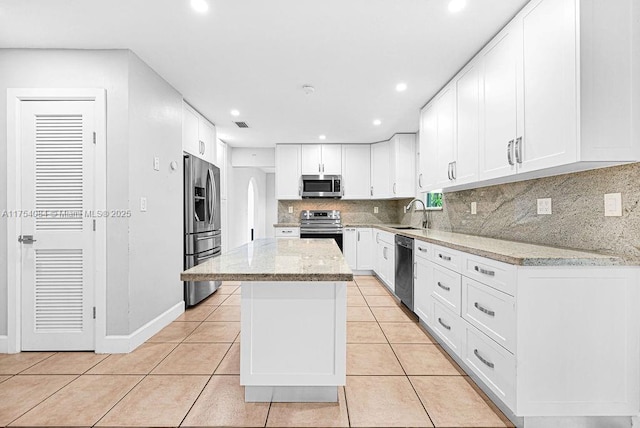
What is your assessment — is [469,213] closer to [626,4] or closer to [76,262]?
[626,4]

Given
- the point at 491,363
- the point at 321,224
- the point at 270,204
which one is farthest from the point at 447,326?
the point at 270,204

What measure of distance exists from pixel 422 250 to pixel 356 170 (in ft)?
9.96

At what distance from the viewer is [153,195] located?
9.86ft

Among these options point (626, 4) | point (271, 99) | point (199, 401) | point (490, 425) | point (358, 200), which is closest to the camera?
point (626, 4)

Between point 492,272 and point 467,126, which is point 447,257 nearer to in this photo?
point 492,272

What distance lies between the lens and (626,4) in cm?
160

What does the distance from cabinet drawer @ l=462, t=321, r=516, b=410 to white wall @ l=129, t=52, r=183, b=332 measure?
2525 mm

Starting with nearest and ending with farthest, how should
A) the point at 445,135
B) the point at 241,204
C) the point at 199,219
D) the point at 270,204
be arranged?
the point at 445,135, the point at 199,219, the point at 241,204, the point at 270,204

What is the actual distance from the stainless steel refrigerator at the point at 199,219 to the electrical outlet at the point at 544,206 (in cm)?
329

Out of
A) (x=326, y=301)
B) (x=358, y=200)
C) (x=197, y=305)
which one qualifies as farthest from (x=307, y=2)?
(x=358, y=200)

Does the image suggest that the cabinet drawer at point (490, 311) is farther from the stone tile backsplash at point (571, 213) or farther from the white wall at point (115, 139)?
the white wall at point (115, 139)

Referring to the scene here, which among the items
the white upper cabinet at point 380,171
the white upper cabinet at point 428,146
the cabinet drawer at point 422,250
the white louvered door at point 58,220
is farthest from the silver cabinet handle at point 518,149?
the white upper cabinet at point 380,171

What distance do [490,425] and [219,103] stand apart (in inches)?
148

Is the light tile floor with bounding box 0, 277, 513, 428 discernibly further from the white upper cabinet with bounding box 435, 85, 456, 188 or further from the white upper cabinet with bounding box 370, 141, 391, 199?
the white upper cabinet with bounding box 370, 141, 391, 199
